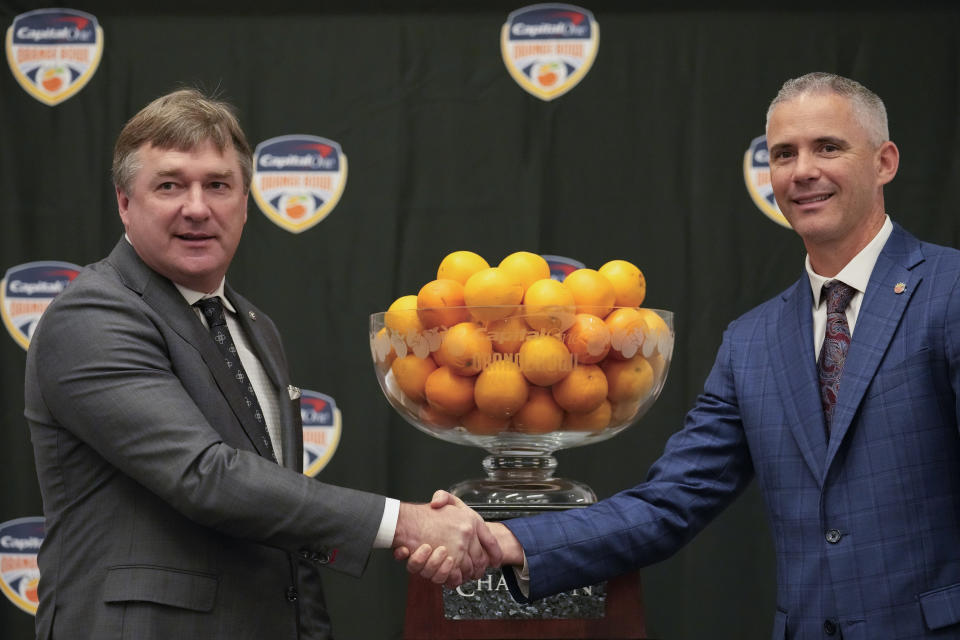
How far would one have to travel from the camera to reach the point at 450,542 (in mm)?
1926

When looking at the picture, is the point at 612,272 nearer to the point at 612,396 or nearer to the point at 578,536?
the point at 612,396

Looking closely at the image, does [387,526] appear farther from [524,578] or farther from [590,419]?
[590,419]

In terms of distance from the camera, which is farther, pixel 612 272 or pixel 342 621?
pixel 342 621

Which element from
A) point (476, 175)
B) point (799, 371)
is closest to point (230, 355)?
point (799, 371)

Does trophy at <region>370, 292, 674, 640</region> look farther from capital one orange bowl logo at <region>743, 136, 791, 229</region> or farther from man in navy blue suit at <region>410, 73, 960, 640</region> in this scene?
capital one orange bowl logo at <region>743, 136, 791, 229</region>

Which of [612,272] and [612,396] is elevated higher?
[612,272]

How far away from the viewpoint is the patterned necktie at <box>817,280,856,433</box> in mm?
2082

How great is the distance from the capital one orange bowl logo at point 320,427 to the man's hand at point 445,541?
136cm

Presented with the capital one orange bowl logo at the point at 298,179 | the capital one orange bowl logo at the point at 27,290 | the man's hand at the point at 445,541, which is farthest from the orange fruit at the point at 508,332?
the capital one orange bowl logo at the point at 27,290

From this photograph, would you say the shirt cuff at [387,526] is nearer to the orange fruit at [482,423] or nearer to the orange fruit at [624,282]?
the orange fruit at [482,423]

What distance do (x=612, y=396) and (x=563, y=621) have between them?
1.37 feet

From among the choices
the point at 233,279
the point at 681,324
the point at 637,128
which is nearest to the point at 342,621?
the point at 233,279

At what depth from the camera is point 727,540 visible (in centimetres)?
329

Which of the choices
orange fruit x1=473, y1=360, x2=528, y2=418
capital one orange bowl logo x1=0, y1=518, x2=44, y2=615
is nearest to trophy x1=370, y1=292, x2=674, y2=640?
orange fruit x1=473, y1=360, x2=528, y2=418
